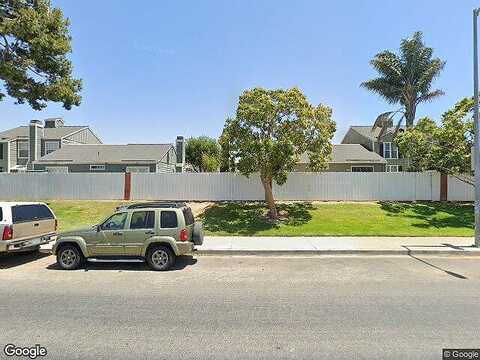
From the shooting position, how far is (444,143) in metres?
21.2

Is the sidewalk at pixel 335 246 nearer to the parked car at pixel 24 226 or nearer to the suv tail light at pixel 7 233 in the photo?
the parked car at pixel 24 226

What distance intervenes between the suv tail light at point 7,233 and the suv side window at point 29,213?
0.26m

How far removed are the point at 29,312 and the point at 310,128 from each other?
47.7ft

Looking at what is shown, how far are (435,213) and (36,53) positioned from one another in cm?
2149

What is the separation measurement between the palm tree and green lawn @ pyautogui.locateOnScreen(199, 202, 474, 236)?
1633cm

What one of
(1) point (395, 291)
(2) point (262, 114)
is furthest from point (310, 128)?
(1) point (395, 291)

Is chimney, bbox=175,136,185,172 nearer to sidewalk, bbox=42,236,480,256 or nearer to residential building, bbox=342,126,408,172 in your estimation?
residential building, bbox=342,126,408,172

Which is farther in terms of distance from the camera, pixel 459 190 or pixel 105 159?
pixel 105 159

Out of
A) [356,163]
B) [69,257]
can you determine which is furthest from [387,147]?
[69,257]

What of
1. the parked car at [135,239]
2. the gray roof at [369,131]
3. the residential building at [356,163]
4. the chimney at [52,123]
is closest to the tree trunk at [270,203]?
the parked car at [135,239]

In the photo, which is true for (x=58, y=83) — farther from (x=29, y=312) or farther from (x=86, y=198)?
(x=29, y=312)

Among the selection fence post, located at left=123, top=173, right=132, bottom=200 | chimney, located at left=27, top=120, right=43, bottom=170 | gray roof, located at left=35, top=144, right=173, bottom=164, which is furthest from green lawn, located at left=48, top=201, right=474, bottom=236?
chimney, located at left=27, top=120, right=43, bottom=170

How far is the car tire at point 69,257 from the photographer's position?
10.1m

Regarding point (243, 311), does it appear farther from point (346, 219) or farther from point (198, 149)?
point (198, 149)
